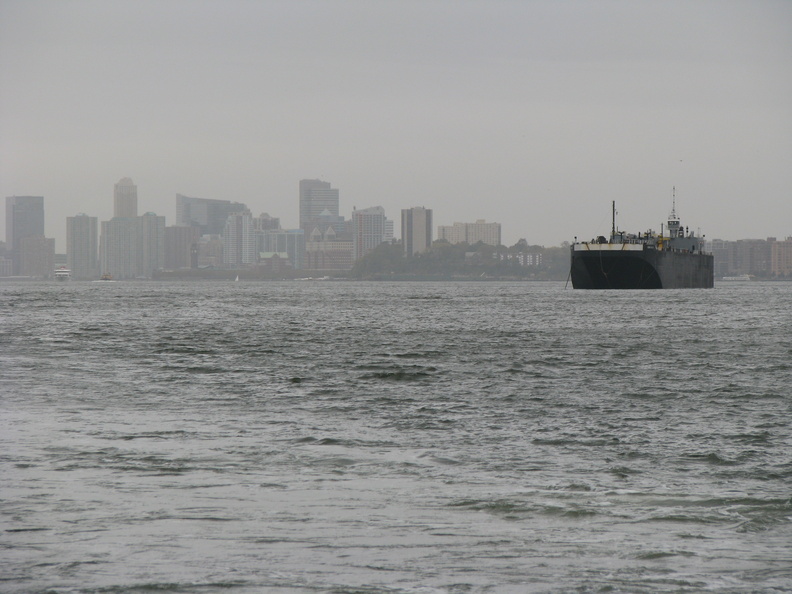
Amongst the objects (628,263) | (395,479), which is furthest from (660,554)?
(628,263)

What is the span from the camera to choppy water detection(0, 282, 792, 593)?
7.67 m

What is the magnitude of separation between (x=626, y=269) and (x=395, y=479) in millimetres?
98046

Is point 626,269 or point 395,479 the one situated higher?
point 626,269

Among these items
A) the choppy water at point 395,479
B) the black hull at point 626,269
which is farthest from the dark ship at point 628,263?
the choppy water at point 395,479

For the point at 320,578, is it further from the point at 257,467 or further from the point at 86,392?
the point at 86,392

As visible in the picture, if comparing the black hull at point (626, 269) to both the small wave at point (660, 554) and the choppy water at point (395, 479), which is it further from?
the small wave at point (660, 554)

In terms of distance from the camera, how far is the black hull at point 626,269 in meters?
105

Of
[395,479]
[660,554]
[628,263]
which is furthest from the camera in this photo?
[628,263]

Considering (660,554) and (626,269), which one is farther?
(626,269)

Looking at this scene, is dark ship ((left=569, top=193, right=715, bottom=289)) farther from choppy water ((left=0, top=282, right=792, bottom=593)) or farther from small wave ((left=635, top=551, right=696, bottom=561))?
small wave ((left=635, top=551, right=696, bottom=561))

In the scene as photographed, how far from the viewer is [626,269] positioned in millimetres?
106438

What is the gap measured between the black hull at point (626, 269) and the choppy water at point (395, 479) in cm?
7925

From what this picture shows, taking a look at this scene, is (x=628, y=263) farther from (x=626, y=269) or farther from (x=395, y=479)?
(x=395, y=479)

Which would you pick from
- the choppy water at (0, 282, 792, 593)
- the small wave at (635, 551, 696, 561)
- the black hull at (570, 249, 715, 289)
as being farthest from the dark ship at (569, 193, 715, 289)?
the small wave at (635, 551, 696, 561)
